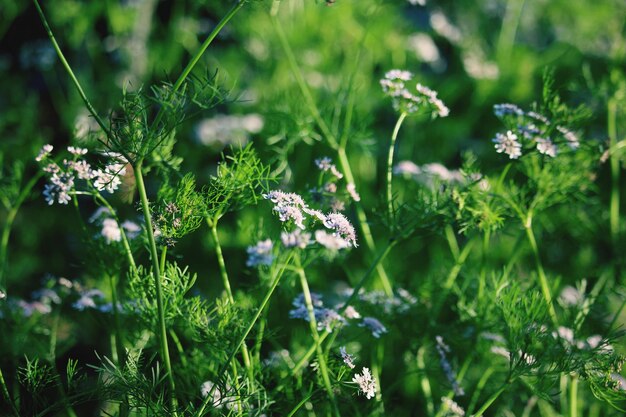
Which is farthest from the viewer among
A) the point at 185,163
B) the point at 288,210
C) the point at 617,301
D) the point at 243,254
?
the point at 185,163

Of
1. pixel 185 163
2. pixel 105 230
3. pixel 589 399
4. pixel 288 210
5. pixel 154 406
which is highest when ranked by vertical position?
pixel 288 210

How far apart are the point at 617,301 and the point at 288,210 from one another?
2.02m

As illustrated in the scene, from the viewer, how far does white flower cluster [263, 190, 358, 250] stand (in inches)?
48.1

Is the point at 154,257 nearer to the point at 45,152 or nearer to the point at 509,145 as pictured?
the point at 45,152

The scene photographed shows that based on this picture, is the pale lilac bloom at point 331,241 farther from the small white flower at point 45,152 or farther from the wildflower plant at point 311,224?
the small white flower at point 45,152

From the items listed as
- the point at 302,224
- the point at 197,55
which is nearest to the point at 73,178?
the point at 197,55

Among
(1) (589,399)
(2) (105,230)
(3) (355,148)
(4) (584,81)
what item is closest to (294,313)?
(2) (105,230)

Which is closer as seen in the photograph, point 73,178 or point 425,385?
point 73,178

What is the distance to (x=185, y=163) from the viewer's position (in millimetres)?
3354

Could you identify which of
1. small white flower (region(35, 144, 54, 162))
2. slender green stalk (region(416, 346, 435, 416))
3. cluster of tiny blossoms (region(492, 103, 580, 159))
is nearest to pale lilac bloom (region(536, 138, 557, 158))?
cluster of tiny blossoms (region(492, 103, 580, 159))

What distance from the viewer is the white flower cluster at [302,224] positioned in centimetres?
122

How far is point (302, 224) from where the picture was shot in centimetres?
134

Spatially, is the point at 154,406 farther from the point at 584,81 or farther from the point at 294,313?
the point at 584,81

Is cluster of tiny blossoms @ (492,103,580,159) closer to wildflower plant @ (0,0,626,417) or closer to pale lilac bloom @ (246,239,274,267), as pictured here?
wildflower plant @ (0,0,626,417)
